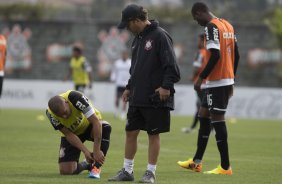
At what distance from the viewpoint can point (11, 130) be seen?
868 inches

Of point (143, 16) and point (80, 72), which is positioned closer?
point (143, 16)

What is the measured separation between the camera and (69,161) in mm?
12102

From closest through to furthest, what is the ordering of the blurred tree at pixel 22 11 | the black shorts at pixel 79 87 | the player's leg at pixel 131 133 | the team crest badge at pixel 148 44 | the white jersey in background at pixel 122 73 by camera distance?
the team crest badge at pixel 148 44 → the player's leg at pixel 131 133 → the black shorts at pixel 79 87 → the white jersey in background at pixel 122 73 → the blurred tree at pixel 22 11

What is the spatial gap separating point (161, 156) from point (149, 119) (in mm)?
4611

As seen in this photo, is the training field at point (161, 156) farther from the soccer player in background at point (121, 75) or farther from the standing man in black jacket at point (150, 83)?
the soccer player in background at point (121, 75)

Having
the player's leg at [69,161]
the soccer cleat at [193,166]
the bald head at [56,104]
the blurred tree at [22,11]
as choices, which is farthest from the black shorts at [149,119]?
the blurred tree at [22,11]

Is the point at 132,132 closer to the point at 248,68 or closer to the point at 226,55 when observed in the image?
the point at 226,55

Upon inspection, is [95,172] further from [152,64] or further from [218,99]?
[218,99]

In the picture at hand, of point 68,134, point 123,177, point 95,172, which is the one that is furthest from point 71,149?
point 123,177

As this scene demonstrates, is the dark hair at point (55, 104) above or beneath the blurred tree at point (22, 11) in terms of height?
beneath

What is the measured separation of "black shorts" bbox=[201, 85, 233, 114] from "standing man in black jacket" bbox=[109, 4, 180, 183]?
1491mm

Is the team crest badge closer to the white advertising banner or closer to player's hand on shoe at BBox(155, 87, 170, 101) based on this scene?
player's hand on shoe at BBox(155, 87, 170, 101)

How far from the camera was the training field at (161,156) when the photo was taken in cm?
1155

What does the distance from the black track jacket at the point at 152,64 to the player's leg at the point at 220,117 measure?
1502 mm
